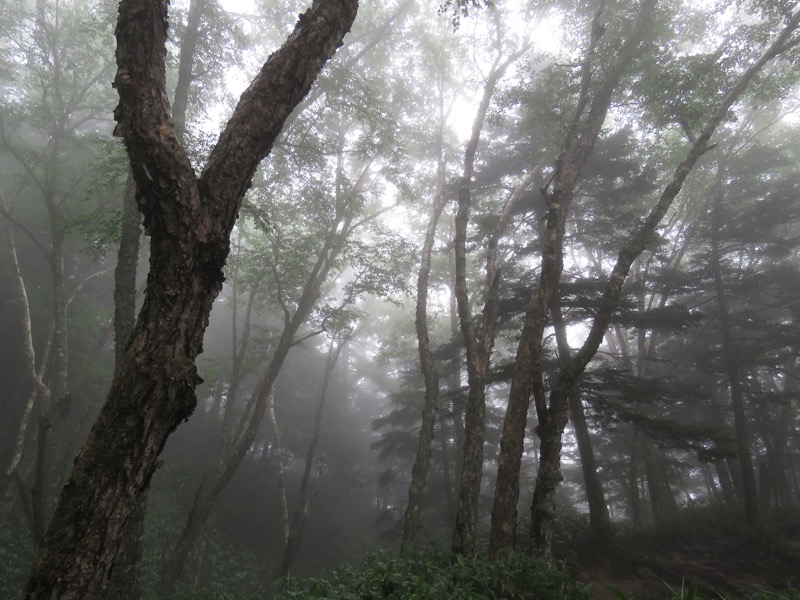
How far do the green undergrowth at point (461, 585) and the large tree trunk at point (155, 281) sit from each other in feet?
9.54

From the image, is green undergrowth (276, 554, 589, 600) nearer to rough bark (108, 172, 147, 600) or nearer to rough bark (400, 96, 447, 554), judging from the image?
rough bark (400, 96, 447, 554)

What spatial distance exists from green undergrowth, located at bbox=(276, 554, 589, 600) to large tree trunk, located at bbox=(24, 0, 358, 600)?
2.91 metres

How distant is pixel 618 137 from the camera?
48.1ft

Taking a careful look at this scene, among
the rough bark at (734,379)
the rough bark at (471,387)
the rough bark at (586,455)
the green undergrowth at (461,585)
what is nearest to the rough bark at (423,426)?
the rough bark at (471,387)

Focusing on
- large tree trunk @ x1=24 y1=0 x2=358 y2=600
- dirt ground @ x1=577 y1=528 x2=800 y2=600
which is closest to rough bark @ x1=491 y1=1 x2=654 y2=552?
dirt ground @ x1=577 y1=528 x2=800 y2=600

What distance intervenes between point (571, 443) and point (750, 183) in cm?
1655

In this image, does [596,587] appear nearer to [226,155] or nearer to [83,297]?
[226,155]

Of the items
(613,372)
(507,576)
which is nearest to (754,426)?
(613,372)

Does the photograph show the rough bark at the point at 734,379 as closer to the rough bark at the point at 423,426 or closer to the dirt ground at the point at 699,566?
the dirt ground at the point at 699,566

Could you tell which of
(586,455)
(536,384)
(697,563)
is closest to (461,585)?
(536,384)

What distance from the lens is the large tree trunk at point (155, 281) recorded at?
2.13 metres

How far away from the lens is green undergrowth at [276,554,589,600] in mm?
Result: 4277

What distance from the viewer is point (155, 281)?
2527 mm

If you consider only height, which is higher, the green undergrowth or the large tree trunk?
the large tree trunk
